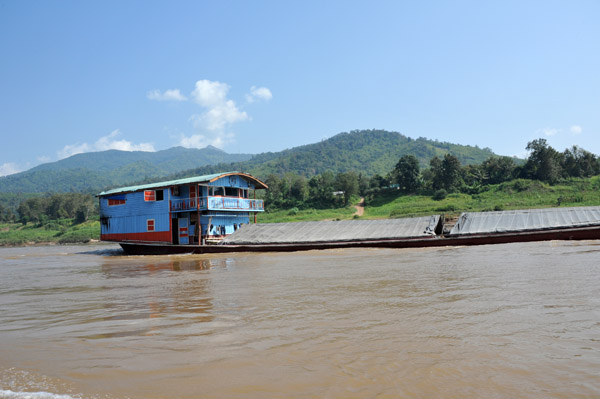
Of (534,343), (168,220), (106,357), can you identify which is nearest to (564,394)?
(534,343)

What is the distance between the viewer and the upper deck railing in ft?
81.4

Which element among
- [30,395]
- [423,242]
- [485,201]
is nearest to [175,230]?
[423,242]

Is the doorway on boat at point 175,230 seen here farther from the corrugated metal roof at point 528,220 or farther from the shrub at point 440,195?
the shrub at point 440,195

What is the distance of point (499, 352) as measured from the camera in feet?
13.0

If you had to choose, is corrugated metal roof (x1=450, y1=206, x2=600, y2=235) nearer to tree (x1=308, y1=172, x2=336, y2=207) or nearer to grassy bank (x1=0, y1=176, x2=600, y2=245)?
grassy bank (x1=0, y1=176, x2=600, y2=245)

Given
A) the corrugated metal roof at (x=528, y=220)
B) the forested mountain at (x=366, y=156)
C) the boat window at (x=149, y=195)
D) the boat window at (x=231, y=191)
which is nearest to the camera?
the corrugated metal roof at (x=528, y=220)

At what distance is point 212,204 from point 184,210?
1947 millimetres

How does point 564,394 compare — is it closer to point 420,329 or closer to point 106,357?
point 420,329

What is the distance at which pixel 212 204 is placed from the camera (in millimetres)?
25000

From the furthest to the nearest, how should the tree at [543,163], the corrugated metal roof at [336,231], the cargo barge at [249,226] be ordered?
the tree at [543,163], the corrugated metal roof at [336,231], the cargo barge at [249,226]

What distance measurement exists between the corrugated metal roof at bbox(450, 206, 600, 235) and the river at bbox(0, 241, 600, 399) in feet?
27.4

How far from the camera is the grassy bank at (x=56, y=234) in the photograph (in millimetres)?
53819

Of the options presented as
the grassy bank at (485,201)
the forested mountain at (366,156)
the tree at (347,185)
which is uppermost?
the forested mountain at (366,156)

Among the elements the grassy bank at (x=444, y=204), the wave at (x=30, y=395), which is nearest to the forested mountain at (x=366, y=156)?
the grassy bank at (x=444, y=204)
